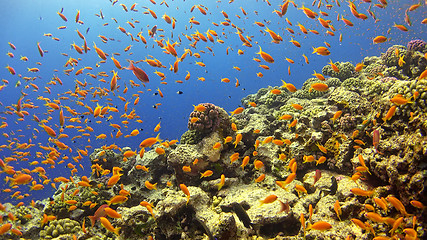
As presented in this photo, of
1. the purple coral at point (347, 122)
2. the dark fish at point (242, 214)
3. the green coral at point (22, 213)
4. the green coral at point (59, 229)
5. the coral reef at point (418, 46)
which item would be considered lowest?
the dark fish at point (242, 214)

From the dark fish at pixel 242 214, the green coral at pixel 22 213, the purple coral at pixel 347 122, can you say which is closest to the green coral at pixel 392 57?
the purple coral at pixel 347 122

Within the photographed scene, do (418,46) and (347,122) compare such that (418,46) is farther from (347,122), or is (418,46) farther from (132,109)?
(132,109)

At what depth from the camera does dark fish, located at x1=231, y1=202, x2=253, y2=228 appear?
4594mm

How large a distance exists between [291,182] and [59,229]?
6940 mm

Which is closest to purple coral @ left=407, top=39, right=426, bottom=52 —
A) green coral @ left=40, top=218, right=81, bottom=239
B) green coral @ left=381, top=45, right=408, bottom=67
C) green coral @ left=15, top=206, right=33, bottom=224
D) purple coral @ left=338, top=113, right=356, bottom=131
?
green coral @ left=381, top=45, right=408, bottom=67

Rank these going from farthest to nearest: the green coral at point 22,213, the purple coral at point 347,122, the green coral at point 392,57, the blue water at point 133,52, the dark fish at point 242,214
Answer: the blue water at point 133,52
the green coral at point 392,57
the green coral at point 22,213
the purple coral at point 347,122
the dark fish at point 242,214

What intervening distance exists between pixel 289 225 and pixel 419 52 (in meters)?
10.6

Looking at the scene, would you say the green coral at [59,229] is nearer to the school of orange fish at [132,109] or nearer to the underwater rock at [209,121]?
the school of orange fish at [132,109]

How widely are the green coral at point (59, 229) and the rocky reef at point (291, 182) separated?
27mm

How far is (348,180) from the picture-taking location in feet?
15.0

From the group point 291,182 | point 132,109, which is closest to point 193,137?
point 291,182

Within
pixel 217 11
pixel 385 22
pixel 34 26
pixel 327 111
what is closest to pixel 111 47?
pixel 34 26

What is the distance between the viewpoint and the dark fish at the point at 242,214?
459 cm

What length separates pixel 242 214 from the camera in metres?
4.66
